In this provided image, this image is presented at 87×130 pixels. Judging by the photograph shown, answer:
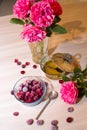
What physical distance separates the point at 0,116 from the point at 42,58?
0.33 m

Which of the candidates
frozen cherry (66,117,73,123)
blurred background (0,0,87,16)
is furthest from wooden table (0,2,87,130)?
blurred background (0,0,87,16)

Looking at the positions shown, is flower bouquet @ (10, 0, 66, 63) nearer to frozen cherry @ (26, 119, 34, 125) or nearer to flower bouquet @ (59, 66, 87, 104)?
flower bouquet @ (59, 66, 87, 104)

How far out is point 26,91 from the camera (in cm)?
101

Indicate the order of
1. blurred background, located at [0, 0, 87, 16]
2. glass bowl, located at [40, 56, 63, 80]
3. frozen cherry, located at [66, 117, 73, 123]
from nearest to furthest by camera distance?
1. frozen cherry, located at [66, 117, 73, 123]
2. glass bowl, located at [40, 56, 63, 80]
3. blurred background, located at [0, 0, 87, 16]

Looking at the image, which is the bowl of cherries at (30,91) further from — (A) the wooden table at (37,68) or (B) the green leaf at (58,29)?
(B) the green leaf at (58,29)

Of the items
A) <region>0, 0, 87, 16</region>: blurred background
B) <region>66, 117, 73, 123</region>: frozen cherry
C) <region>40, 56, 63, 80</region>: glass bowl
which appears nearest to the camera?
<region>66, 117, 73, 123</region>: frozen cherry

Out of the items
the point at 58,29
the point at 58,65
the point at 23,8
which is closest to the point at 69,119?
the point at 58,65

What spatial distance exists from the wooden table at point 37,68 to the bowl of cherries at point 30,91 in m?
0.03

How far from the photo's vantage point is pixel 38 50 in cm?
115

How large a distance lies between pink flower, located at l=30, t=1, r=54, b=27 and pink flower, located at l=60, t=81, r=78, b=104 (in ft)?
0.83

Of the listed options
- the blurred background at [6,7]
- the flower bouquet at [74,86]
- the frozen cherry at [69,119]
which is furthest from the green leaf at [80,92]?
the blurred background at [6,7]

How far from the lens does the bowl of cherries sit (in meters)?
1.00

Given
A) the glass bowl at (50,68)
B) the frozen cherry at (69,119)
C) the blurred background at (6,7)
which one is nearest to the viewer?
the frozen cherry at (69,119)

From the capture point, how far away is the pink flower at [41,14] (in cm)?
96
